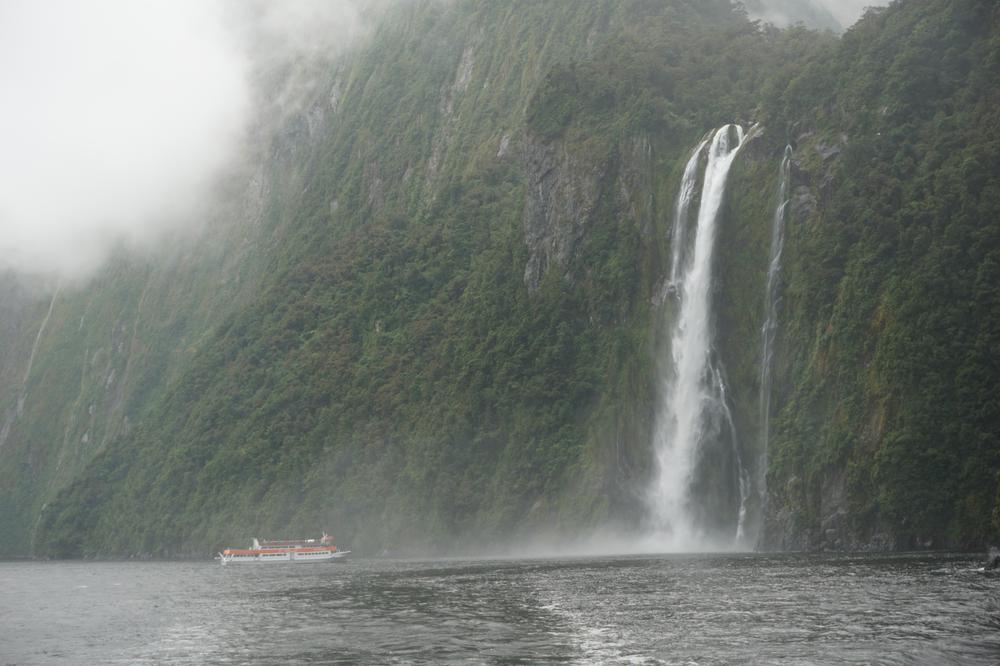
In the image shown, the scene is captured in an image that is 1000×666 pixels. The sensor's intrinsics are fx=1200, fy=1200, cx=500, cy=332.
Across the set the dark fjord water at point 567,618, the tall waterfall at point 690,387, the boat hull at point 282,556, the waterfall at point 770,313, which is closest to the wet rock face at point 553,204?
the tall waterfall at point 690,387

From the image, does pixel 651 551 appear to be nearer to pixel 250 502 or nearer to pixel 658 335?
pixel 658 335

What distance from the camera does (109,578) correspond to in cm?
9231

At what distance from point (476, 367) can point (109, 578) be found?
41.5 metres

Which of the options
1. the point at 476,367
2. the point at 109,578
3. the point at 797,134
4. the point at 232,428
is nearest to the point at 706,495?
the point at 797,134

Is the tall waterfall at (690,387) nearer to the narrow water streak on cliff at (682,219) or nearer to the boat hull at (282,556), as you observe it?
the narrow water streak on cliff at (682,219)

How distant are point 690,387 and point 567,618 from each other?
4876 centimetres

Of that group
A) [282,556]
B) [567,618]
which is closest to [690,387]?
[282,556]

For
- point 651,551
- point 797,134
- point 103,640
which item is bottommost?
point 103,640

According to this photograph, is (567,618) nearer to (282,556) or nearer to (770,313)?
(770,313)

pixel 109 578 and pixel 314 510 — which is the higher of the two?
pixel 314 510

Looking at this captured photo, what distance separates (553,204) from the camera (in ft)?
391

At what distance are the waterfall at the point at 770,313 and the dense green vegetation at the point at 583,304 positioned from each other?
2.74 feet

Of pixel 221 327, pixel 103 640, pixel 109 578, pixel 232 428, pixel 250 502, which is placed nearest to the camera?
pixel 103 640

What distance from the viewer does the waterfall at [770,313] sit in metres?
83.4
